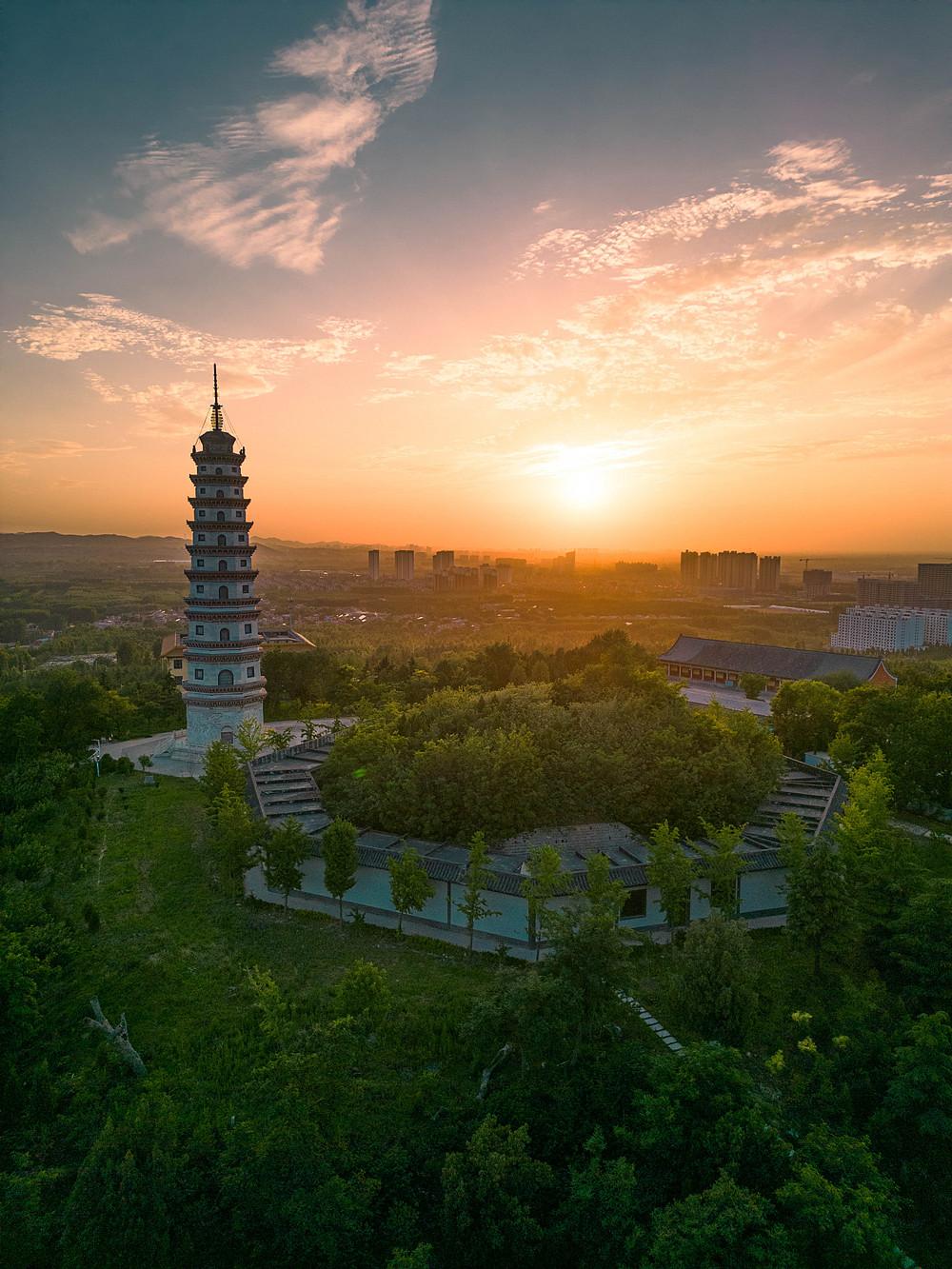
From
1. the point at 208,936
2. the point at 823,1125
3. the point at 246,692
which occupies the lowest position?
the point at 208,936

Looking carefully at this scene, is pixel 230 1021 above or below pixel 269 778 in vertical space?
below

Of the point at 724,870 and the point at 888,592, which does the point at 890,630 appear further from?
the point at 724,870

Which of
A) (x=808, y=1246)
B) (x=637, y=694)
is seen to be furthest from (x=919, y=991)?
(x=637, y=694)

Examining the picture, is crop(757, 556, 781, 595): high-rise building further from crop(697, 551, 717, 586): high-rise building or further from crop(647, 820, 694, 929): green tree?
crop(647, 820, 694, 929): green tree

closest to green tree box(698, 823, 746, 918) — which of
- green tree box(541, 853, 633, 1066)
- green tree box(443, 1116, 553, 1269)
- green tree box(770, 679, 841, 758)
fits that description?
green tree box(541, 853, 633, 1066)

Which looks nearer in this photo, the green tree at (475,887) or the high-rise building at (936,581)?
the green tree at (475,887)

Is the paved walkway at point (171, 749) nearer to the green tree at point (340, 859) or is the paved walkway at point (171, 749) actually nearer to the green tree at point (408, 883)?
the green tree at point (340, 859)

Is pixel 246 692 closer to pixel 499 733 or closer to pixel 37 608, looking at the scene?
pixel 499 733

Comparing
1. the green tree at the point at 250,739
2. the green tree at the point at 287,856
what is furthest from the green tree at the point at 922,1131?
the green tree at the point at 250,739
